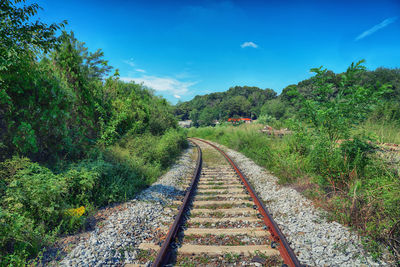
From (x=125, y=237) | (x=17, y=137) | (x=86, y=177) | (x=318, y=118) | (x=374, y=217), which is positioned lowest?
(x=125, y=237)

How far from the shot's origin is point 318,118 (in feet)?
16.8

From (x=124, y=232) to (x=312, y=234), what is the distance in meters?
3.38

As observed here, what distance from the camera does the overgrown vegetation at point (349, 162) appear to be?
9.98 feet

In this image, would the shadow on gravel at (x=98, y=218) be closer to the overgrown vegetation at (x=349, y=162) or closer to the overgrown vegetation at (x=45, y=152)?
the overgrown vegetation at (x=45, y=152)

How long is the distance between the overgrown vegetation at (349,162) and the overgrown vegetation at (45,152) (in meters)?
4.85

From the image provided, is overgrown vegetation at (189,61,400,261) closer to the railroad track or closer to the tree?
the tree

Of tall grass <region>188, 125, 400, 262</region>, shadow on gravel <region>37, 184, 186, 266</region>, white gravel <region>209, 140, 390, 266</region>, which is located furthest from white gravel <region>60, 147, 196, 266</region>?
tall grass <region>188, 125, 400, 262</region>

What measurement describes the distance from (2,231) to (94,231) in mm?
1244

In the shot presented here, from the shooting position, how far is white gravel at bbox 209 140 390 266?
271cm

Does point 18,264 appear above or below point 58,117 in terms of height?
below

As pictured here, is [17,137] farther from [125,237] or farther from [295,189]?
[295,189]

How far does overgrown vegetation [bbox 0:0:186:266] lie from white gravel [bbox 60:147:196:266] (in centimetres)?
50

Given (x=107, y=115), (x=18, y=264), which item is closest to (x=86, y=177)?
(x=18, y=264)

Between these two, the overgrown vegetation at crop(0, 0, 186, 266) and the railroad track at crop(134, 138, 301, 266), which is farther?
the overgrown vegetation at crop(0, 0, 186, 266)
